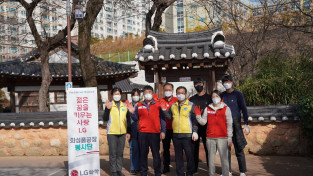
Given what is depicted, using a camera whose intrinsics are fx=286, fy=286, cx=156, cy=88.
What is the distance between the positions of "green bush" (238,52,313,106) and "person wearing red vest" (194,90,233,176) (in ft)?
15.0

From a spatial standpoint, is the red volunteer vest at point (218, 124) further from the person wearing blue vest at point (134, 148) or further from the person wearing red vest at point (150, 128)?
the person wearing blue vest at point (134, 148)

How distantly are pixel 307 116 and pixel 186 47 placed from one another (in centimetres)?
338

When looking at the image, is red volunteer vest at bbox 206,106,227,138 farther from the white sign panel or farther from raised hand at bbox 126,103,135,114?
the white sign panel

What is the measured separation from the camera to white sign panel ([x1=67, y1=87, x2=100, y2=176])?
215 inches

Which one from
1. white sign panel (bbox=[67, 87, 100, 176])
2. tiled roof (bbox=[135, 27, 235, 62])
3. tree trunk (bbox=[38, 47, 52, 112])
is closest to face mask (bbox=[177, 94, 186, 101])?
white sign panel (bbox=[67, 87, 100, 176])

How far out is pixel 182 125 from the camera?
209 inches

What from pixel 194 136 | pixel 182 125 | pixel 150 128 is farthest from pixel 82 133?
pixel 194 136

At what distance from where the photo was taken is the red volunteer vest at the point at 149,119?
555 cm

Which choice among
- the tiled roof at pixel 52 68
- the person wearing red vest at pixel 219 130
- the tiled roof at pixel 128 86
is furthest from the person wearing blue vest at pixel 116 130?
the tiled roof at pixel 128 86

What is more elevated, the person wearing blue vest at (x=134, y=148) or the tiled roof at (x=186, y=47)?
the tiled roof at (x=186, y=47)

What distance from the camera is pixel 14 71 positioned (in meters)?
14.5

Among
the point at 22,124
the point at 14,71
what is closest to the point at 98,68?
the point at 14,71

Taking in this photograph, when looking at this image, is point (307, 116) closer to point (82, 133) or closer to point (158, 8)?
point (82, 133)

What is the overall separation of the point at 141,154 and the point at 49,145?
433 centimetres
